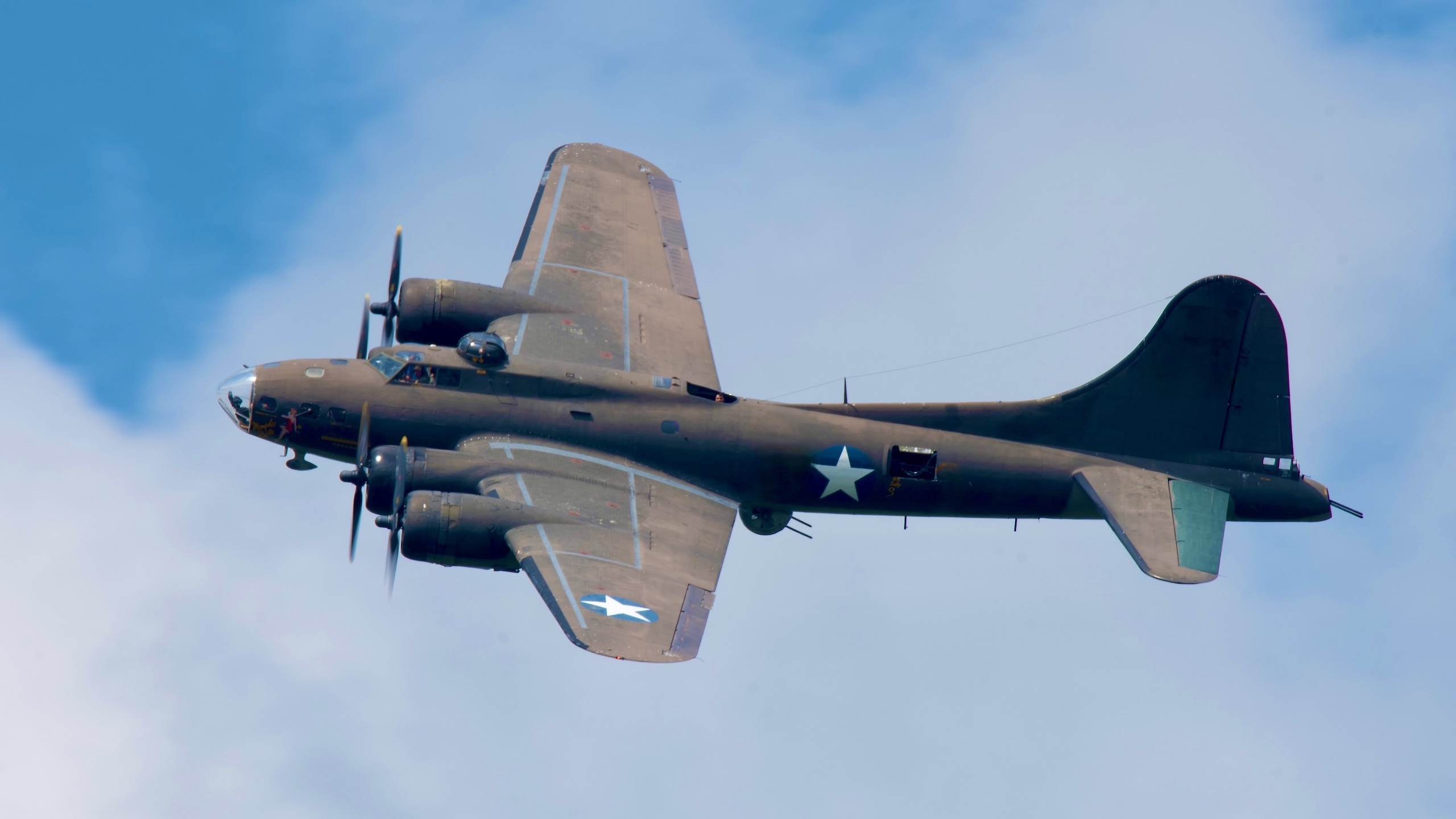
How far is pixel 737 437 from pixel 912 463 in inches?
159

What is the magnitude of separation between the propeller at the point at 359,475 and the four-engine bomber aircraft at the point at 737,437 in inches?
1.7

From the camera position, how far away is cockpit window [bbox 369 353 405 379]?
150ft

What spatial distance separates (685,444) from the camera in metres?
46.1

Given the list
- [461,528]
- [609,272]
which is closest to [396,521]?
[461,528]

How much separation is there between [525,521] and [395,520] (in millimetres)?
2679

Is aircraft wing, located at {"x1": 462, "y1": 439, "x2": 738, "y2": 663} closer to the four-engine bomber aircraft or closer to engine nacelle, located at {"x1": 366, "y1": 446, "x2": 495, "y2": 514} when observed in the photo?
the four-engine bomber aircraft

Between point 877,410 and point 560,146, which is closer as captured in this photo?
point 877,410

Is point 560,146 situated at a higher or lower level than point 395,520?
higher

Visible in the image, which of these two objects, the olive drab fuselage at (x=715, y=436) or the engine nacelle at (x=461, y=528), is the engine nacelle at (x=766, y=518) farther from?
the engine nacelle at (x=461, y=528)

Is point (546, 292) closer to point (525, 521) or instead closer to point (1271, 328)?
point (525, 521)

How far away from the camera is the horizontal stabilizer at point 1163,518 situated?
44.4 m

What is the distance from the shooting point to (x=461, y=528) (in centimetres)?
4266

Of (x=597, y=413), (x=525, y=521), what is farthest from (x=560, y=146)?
(x=525, y=521)

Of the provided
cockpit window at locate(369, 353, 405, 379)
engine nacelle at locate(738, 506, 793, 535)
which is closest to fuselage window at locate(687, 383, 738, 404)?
engine nacelle at locate(738, 506, 793, 535)
